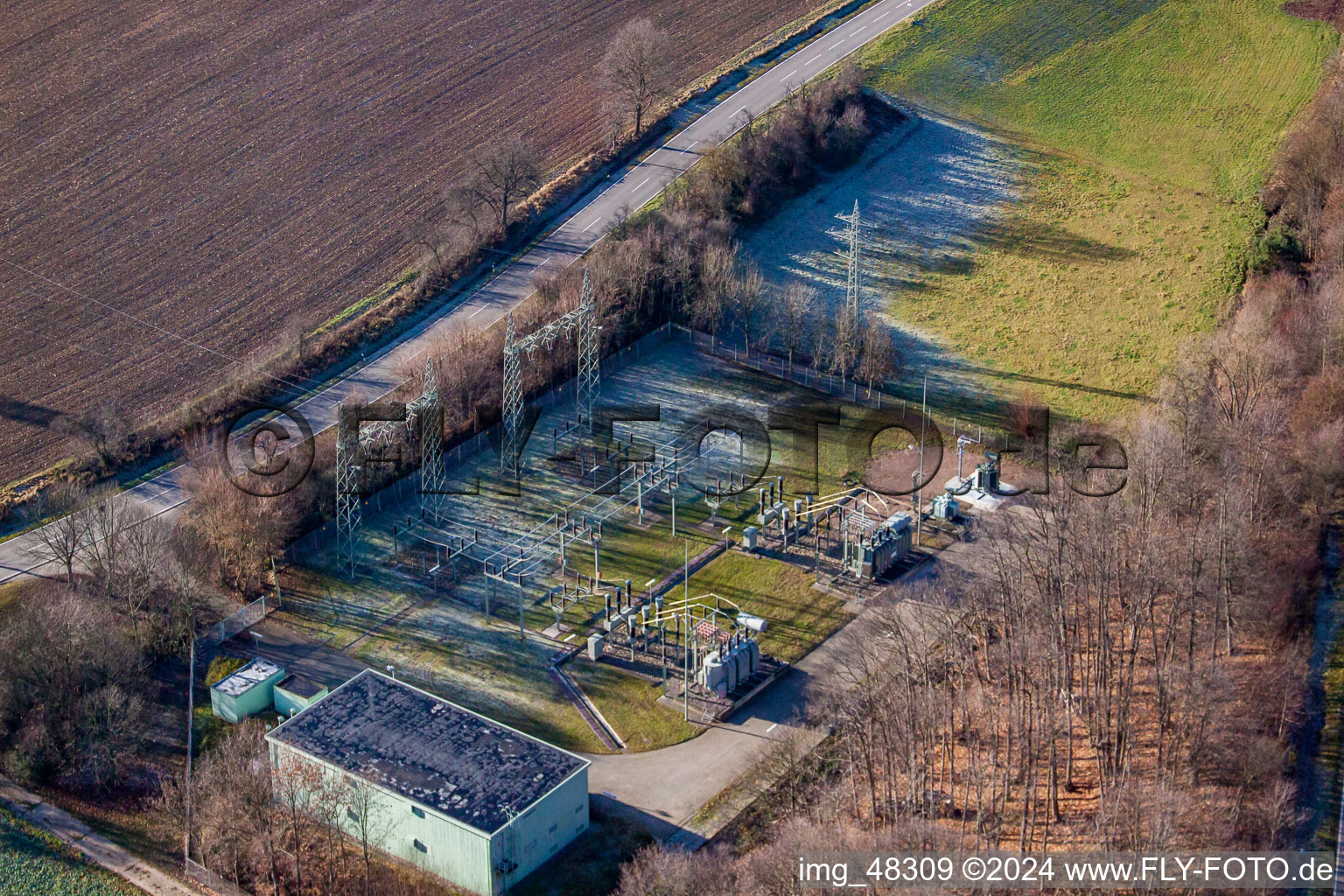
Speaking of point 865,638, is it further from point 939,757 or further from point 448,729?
point 448,729

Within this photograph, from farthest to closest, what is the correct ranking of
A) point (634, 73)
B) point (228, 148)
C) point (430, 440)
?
point (634, 73), point (228, 148), point (430, 440)

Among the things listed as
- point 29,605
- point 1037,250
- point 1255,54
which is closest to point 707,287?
point 1037,250

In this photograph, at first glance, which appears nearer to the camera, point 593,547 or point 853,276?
point 593,547

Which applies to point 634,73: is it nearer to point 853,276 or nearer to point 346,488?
point 853,276

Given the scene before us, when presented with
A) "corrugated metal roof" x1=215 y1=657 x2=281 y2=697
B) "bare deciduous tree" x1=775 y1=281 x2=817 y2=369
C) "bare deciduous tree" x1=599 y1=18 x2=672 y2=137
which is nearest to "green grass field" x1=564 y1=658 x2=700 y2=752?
"corrugated metal roof" x1=215 y1=657 x2=281 y2=697

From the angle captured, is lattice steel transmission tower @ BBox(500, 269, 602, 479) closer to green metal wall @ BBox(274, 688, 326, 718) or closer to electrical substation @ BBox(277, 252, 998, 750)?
electrical substation @ BBox(277, 252, 998, 750)

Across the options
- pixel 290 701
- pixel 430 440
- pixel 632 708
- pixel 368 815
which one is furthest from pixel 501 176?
pixel 368 815

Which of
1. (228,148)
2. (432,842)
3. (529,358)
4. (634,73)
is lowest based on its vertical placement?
(432,842)
